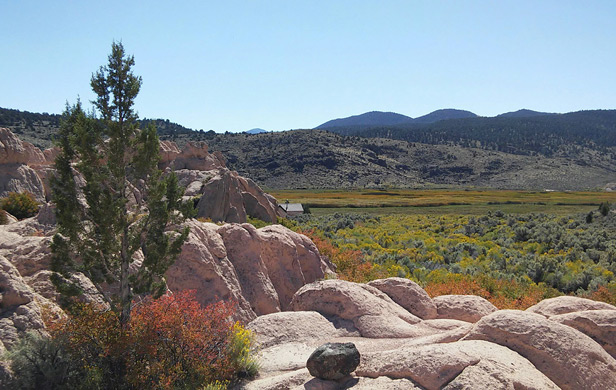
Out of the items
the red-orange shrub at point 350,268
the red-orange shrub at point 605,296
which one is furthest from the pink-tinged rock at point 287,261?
the red-orange shrub at point 605,296

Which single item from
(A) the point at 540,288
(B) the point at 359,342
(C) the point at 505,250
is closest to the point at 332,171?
(C) the point at 505,250

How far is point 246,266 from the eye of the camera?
1578 cm

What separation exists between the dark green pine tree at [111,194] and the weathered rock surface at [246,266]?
3.39 m

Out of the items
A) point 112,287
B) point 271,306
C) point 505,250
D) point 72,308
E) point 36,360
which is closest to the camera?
point 36,360

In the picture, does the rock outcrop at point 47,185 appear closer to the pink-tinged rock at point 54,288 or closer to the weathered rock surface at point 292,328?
the pink-tinged rock at point 54,288

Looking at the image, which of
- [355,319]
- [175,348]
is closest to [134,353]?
[175,348]

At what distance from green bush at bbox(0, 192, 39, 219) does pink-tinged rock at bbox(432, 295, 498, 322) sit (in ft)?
66.1

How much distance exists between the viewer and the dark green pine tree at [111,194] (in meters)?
9.13

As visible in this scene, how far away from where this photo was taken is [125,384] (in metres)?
8.52

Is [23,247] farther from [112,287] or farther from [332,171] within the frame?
[332,171]

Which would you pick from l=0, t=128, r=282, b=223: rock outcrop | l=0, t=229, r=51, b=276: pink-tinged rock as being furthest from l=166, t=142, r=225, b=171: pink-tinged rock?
l=0, t=229, r=51, b=276: pink-tinged rock

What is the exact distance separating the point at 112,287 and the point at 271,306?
614 cm

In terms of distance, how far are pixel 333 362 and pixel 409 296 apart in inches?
286

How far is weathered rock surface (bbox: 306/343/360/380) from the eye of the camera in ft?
27.3
